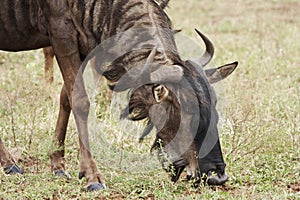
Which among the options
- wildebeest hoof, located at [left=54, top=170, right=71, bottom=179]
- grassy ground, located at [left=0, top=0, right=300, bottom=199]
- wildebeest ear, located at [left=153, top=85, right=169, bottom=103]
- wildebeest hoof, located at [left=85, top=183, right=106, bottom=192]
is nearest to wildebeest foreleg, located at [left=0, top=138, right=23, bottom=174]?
grassy ground, located at [left=0, top=0, right=300, bottom=199]

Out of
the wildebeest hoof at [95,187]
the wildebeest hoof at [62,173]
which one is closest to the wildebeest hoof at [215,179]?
the wildebeest hoof at [95,187]

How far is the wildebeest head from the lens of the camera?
4461 mm

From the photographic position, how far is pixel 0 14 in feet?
17.5

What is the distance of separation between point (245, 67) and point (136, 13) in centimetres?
361

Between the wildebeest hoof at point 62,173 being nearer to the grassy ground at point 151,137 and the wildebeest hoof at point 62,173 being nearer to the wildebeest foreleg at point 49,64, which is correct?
the grassy ground at point 151,137

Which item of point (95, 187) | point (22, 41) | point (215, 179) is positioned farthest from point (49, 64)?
point (215, 179)

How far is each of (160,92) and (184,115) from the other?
224 mm

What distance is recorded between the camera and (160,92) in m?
4.53

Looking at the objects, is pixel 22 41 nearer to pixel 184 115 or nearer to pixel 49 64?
pixel 184 115

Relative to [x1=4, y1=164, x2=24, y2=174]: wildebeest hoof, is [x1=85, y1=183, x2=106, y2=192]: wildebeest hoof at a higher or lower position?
higher

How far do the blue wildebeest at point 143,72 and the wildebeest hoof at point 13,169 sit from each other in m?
0.62

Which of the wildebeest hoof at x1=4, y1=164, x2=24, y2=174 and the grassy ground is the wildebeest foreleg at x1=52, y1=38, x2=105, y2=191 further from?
the wildebeest hoof at x1=4, y1=164, x2=24, y2=174

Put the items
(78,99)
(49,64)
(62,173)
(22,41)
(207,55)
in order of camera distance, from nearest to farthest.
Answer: (207,55) → (78,99) → (62,173) → (22,41) → (49,64)

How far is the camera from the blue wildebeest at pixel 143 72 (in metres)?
4.48
